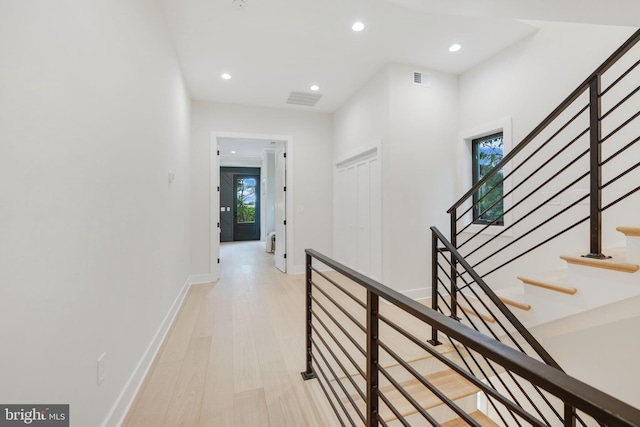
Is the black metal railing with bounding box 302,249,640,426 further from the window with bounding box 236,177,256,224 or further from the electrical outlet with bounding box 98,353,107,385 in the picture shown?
the window with bounding box 236,177,256,224

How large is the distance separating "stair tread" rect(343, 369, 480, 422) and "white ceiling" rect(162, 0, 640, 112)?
2559 mm

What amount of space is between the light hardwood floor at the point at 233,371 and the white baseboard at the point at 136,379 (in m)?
0.05

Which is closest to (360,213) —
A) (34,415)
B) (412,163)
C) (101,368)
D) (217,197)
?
(412,163)

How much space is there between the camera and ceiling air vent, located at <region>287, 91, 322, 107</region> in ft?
14.9

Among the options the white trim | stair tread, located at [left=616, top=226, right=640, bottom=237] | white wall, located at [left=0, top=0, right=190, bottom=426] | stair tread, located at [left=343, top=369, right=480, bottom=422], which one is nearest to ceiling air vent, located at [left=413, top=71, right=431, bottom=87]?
the white trim

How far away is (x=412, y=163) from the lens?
3.68 metres

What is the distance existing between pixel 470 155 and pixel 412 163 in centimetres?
84

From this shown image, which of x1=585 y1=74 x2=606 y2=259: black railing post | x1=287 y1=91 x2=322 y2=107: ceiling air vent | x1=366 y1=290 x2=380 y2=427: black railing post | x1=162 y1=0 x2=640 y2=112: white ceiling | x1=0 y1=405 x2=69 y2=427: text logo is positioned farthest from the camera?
x1=287 y1=91 x2=322 y2=107: ceiling air vent

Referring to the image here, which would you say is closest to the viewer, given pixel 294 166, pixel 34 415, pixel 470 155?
pixel 34 415

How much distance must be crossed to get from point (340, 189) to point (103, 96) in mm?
3971

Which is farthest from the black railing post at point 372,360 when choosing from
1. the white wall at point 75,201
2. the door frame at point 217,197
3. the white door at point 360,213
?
the door frame at point 217,197

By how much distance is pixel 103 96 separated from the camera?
4.66 ft

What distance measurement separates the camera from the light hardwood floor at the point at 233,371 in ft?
5.42

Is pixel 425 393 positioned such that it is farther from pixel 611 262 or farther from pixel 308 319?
pixel 611 262
